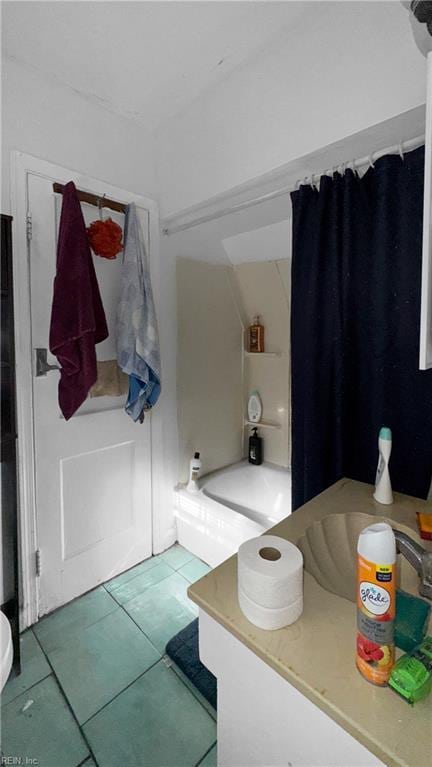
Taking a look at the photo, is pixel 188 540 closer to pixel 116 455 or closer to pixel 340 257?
pixel 116 455

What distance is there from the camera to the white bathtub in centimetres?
176

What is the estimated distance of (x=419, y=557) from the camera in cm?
74

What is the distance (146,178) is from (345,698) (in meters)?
2.11

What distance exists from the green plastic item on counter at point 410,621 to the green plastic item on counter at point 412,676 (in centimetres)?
5

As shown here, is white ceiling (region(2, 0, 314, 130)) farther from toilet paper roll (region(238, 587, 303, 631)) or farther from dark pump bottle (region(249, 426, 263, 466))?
dark pump bottle (region(249, 426, 263, 466))

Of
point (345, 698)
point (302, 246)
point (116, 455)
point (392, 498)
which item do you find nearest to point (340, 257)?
point (302, 246)

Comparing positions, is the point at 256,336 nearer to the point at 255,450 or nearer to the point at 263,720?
the point at 255,450

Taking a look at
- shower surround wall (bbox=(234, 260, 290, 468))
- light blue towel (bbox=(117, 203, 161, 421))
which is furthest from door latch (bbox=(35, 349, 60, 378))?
shower surround wall (bbox=(234, 260, 290, 468))

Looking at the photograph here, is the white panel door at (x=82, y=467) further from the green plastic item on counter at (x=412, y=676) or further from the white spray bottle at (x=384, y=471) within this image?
the green plastic item on counter at (x=412, y=676)

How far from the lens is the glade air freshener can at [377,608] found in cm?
57

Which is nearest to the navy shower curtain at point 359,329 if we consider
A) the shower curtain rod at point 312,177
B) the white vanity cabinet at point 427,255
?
the shower curtain rod at point 312,177

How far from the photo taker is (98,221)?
1.53 m

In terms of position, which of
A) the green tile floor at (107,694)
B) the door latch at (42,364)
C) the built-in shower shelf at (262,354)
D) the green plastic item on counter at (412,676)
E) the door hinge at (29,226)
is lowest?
the green tile floor at (107,694)

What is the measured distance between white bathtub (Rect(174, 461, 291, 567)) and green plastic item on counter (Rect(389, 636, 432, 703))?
1.08 metres
